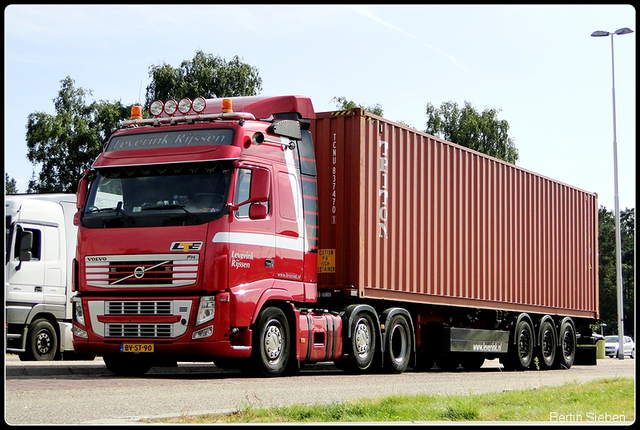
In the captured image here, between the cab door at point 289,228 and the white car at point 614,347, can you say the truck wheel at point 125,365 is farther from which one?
the white car at point 614,347

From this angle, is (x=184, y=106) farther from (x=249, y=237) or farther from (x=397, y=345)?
(x=397, y=345)

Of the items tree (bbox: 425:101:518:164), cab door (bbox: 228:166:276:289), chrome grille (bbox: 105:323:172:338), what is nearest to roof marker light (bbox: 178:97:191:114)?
cab door (bbox: 228:166:276:289)

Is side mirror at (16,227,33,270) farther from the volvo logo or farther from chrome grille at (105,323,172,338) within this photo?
the volvo logo

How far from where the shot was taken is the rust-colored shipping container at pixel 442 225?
14.7 m

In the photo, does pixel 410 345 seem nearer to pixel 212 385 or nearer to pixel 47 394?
pixel 212 385

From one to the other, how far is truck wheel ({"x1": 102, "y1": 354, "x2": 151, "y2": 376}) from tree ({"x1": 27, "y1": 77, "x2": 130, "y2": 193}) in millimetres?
A: 32209

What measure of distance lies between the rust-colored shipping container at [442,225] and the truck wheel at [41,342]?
5941 millimetres

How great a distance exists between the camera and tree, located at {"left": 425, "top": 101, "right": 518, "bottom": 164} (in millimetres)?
52594

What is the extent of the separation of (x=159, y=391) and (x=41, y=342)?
785 centimetres

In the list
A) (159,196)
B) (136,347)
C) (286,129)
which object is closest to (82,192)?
(159,196)

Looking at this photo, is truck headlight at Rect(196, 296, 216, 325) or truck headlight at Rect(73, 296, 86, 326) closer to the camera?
truck headlight at Rect(196, 296, 216, 325)

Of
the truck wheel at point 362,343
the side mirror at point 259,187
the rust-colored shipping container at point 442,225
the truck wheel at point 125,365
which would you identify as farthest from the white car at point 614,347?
the side mirror at point 259,187

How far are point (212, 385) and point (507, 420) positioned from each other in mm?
4900

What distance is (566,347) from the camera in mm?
21719
